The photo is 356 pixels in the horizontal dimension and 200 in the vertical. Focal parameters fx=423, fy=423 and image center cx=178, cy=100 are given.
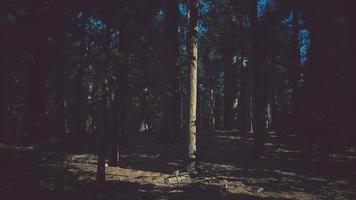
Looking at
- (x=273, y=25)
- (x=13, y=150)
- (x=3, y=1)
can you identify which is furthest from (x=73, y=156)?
(x=273, y=25)

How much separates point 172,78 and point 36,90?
6.96 m

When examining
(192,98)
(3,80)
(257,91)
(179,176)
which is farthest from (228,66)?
(179,176)

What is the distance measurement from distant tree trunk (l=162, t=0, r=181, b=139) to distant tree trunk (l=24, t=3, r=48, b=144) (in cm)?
635

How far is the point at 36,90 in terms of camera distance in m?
20.2

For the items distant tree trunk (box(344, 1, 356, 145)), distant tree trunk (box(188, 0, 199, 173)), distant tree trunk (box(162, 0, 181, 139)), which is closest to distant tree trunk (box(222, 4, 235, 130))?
distant tree trunk (box(162, 0, 181, 139))

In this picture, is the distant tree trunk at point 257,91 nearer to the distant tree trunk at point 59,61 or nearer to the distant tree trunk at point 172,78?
the distant tree trunk at point 172,78

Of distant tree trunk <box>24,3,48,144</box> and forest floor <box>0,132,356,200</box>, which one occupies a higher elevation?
distant tree trunk <box>24,3,48,144</box>

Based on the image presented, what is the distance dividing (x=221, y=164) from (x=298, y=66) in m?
9.31

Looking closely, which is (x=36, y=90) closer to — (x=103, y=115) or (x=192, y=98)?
(x=103, y=115)

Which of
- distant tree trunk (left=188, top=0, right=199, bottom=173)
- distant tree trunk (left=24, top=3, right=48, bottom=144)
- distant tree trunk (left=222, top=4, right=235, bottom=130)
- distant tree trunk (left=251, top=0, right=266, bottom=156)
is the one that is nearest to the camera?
distant tree trunk (left=188, top=0, right=199, bottom=173)

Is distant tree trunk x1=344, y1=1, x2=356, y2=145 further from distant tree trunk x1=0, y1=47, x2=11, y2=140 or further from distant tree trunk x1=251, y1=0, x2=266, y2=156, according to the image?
distant tree trunk x1=0, y1=47, x2=11, y2=140

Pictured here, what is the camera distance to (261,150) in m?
17.2

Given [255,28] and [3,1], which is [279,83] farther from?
[3,1]

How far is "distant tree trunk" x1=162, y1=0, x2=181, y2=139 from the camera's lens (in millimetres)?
22359
